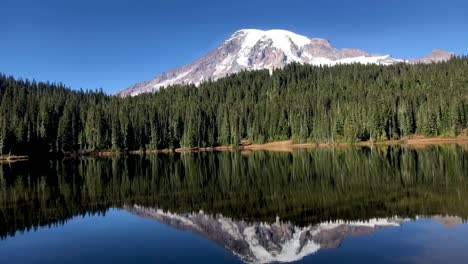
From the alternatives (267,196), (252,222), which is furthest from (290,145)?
(252,222)

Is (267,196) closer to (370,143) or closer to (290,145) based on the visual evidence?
(370,143)

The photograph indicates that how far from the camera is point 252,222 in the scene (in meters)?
28.8

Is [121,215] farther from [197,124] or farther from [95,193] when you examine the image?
[197,124]

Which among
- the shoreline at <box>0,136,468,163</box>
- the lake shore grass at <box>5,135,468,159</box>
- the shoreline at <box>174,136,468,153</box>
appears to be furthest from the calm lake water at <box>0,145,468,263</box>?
the shoreline at <box>174,136,468,153</box>

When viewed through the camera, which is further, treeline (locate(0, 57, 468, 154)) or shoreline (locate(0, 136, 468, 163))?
treeline (locate(0, 57, 468, 154))

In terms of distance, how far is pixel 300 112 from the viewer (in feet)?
623

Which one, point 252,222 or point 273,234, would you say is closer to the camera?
point 273,234

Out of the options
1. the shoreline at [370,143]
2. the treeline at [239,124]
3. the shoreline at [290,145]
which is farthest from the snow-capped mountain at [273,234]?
the treeline at [239,124]

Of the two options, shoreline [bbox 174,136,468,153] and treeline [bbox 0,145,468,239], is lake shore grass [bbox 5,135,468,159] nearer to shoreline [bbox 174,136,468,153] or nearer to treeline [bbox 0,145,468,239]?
shoreline [bbox 174,136,468,153]

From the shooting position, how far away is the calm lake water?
2197 cm

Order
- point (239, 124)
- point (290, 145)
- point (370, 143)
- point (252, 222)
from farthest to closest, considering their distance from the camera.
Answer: point (239, 124) → point (290, 145) → point (370, 143) → point (252, 222)

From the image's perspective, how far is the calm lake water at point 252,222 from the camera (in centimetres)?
2197

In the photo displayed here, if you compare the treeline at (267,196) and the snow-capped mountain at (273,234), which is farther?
the treeline at (267,196)

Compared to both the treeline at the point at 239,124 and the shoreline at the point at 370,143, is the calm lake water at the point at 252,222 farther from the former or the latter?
the treeline at the point at 239,124
